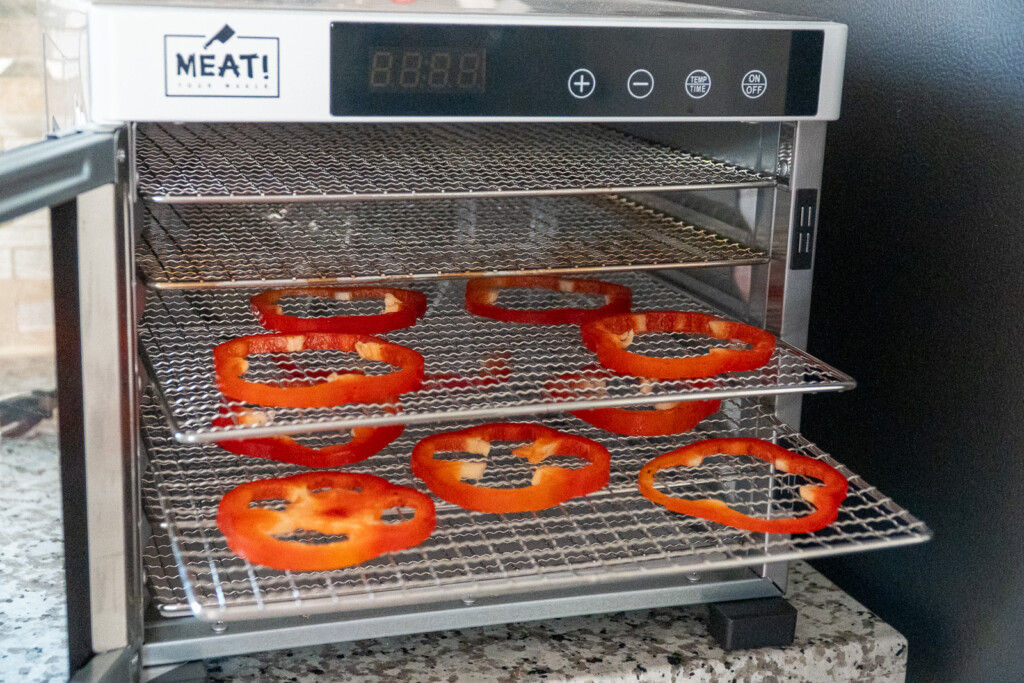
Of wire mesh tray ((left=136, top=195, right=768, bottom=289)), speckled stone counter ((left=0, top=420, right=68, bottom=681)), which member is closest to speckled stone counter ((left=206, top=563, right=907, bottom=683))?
speckled stone counter ((left=0, top=420, right=68, bottom=681))

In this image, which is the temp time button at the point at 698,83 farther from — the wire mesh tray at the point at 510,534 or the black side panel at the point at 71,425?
the black side panel at the point at 71,425

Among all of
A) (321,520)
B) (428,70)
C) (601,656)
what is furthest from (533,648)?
(428,70)

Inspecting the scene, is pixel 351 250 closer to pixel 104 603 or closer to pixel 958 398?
pixel 104 603

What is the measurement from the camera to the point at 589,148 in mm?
1451

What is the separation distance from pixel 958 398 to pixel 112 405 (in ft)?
3.07

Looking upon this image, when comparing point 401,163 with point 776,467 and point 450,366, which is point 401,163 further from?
point 776,467

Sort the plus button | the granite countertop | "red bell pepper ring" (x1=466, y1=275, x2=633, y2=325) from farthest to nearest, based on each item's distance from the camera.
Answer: "red bell pepper ring" (x1=466, y1=275, x2=633, y2=325) < the granite countertop < the plus button

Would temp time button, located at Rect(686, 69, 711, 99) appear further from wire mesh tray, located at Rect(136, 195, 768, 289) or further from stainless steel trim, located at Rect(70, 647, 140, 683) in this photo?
stainless steel trim, located at Rect(70, 647, 140, 683)

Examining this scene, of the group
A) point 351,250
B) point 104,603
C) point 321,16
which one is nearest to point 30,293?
point 351,250

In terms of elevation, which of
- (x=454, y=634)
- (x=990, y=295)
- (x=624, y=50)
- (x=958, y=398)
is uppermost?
(x=624, y=50)

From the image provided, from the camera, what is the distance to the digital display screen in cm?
96

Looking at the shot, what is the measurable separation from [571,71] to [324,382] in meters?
0.40

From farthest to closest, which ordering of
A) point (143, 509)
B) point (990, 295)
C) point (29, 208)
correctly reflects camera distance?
point (990, 295)
point (143, 509)
point (29, 208)

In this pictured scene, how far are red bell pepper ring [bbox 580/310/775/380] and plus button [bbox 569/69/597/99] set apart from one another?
29 centimetres
